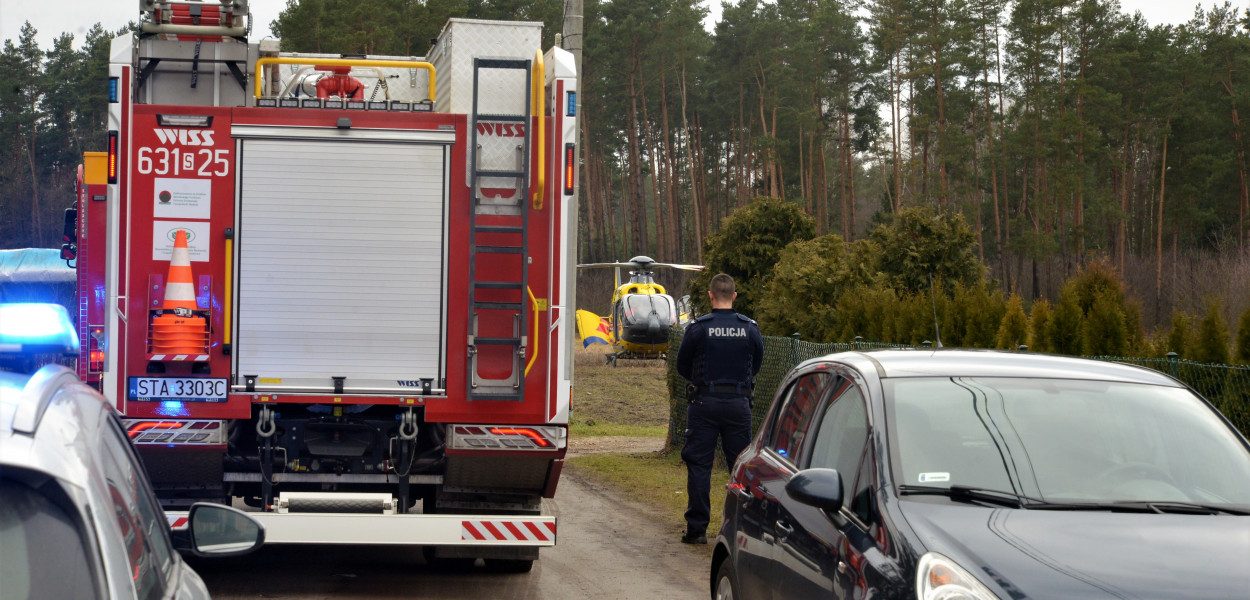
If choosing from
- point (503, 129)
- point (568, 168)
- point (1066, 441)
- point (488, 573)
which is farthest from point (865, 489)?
point (488, 573)

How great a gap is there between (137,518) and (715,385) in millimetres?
7129

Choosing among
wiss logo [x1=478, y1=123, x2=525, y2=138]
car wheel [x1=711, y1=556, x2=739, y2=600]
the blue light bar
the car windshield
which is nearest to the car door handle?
the car windshield

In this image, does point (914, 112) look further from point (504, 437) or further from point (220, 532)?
point (220, 532)

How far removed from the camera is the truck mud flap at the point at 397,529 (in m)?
7.15

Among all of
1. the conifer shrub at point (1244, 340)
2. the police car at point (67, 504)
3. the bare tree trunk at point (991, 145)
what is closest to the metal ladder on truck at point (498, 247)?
the police car at point (67, 504)

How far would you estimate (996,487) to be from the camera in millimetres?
4367

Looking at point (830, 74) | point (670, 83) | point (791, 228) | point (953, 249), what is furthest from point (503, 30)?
point (670, 83)

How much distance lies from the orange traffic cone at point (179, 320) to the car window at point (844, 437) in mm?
3863

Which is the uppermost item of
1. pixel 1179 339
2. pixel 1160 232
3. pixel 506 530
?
pixel 1160 232

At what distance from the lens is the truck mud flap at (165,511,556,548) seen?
7.15 m

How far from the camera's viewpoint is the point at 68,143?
60.3 metres

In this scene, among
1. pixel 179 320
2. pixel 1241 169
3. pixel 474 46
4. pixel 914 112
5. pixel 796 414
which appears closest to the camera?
pixel 796 414

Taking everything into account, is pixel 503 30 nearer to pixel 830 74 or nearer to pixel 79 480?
pixel 79 480

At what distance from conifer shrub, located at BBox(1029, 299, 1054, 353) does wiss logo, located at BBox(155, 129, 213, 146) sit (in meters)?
7.10
